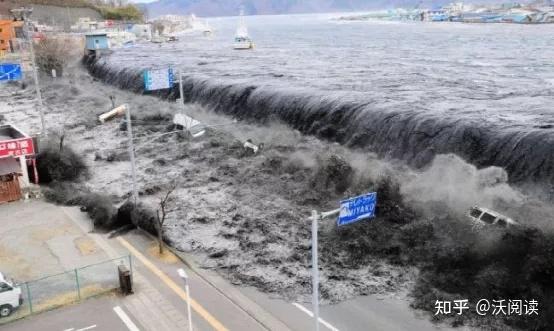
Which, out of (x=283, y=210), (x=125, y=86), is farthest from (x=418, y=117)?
(x=125, y=86)

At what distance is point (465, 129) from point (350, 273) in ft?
54.0

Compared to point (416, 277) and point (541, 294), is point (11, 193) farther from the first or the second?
point (541, 294)

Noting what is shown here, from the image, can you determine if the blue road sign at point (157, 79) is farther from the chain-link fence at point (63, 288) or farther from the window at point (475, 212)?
the window at point (475, 212)

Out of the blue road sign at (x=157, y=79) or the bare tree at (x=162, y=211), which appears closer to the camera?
the bare tree at (x=162, y=211)

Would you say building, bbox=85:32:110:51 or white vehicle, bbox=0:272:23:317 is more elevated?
building, bbox=85:32:110:51

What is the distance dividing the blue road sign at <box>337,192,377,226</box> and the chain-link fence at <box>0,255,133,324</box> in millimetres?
11254

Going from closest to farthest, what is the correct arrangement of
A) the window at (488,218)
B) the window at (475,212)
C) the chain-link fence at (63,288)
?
the chain-link fence at (63,288), the window at (488,218), the window at (475,212)

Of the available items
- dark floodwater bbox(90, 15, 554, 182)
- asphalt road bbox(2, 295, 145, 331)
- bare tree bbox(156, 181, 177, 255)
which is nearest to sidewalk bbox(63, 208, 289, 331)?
asphalt road bbox(2, 295, 145, 331)

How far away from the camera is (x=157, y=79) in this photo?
126 feet

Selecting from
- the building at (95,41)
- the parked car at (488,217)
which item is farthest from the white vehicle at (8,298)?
the building at (95,41)

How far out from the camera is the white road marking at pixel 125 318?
A: 757 inches

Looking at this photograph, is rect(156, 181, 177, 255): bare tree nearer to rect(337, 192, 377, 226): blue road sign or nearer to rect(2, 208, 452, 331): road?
rect(2, 208, 452, 331): road

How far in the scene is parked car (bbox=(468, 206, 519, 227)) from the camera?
2520 cm

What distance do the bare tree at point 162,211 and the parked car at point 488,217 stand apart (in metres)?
14.6
